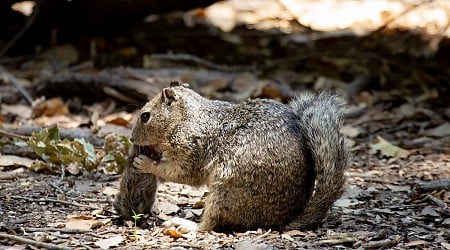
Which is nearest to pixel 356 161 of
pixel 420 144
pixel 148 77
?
pixel 420 144

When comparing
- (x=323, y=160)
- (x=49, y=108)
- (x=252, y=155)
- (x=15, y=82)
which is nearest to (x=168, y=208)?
(x=252, y=155)

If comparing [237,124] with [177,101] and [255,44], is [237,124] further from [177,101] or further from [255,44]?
[255,44]

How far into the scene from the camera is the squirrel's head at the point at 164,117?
4.91 m

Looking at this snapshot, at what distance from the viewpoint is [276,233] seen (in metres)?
4.52

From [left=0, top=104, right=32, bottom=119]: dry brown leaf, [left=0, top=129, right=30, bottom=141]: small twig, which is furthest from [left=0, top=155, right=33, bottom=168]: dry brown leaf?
[left=0, top=104, right=32, bottom=119]: dry brown leaf

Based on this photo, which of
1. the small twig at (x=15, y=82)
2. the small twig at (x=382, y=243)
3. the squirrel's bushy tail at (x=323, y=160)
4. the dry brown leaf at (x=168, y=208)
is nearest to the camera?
the small twig at (x=382, y=243)

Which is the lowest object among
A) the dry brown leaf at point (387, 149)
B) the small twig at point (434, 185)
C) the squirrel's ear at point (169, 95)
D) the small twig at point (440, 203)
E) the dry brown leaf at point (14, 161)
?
the small twig at point (440, 203)

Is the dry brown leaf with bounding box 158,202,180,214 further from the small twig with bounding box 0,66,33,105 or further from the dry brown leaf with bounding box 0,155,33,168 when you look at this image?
the small twig with bounding box 0,66,33,105

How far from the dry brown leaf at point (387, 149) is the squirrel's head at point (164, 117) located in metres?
2.29

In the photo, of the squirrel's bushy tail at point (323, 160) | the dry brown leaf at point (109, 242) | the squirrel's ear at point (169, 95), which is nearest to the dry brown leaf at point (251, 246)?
the squirrel's bushy tail at point (323, 160)

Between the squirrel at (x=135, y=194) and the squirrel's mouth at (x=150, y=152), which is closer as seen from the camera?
the squirrel at (x=135, y=194)

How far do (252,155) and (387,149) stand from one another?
2.50m

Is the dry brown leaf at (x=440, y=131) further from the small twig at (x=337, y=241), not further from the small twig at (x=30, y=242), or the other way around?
the small twig at (x=30, y=242)

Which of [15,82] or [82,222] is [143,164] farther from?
[15,82]
